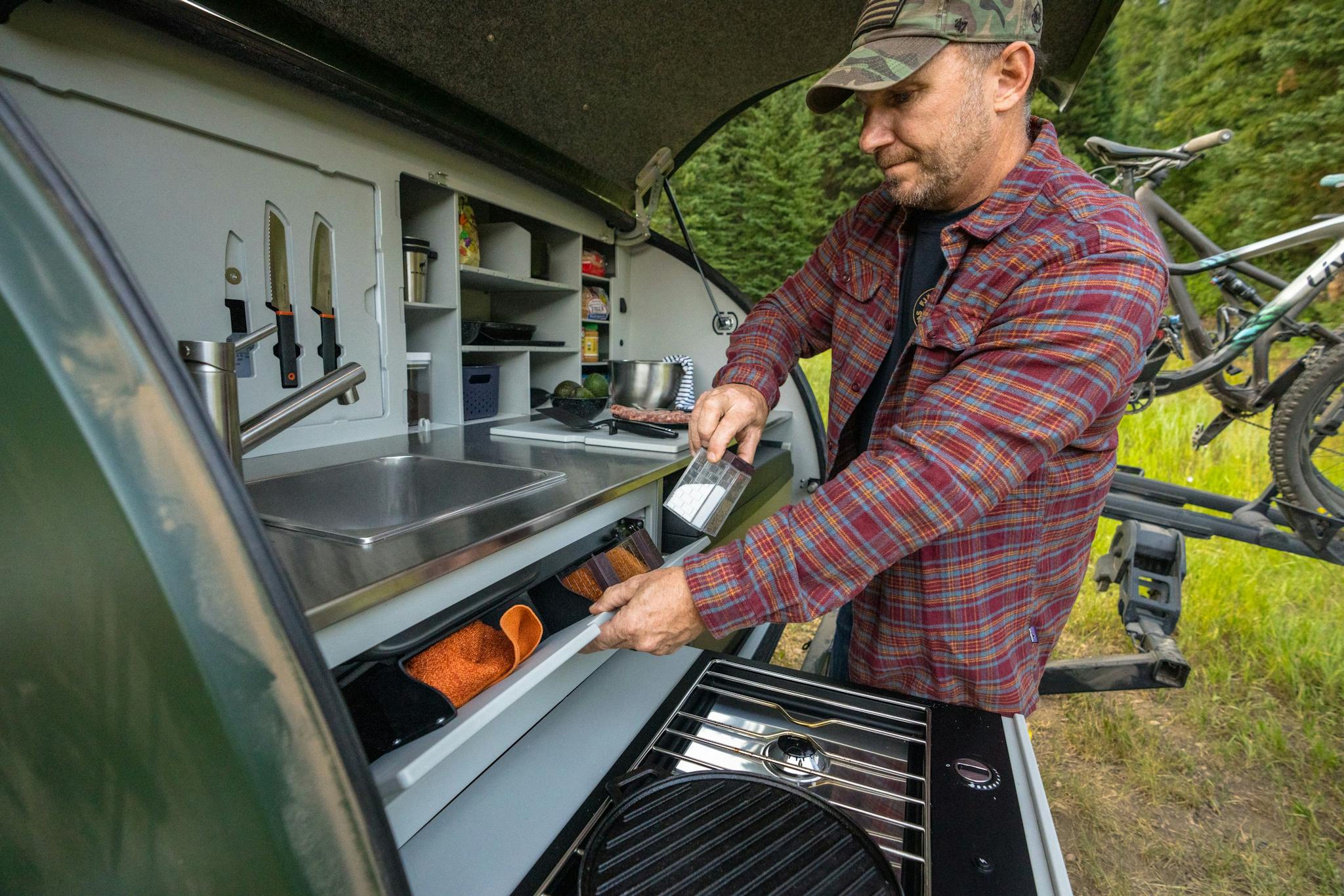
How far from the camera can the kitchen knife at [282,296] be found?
1.07m

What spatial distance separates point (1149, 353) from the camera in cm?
237

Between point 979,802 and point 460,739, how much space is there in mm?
548

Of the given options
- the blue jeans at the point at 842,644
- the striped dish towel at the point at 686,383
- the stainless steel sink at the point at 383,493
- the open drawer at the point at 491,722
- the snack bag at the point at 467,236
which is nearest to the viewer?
the open drawer at the point at 491,722

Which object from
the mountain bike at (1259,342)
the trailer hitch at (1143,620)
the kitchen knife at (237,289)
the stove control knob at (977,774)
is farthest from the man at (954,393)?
the mountain bike at (1259,342)

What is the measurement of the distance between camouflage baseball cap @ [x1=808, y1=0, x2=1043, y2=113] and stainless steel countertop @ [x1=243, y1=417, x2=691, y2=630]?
30.6 inches

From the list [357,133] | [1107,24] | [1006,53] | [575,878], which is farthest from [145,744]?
[1107,24]

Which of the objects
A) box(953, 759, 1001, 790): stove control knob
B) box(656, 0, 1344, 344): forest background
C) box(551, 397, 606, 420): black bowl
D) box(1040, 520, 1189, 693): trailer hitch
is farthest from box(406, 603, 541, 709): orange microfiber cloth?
box(656, 0, 1344, 344): forest background

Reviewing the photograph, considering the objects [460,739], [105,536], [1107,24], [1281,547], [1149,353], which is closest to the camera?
[105,536]

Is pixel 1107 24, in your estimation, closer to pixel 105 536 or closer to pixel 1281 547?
pixel 1281 547

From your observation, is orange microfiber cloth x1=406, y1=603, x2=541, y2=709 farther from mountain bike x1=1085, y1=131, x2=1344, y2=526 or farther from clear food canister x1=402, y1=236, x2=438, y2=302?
mountain bike x1=1085, y1=131, x2=1344, y2=526

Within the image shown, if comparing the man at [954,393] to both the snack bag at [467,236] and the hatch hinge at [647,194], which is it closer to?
the snack bag at [467,236]

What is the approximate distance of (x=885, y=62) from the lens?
871 mm

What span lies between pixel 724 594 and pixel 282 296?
0.98 m

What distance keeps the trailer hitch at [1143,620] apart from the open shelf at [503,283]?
196cm
